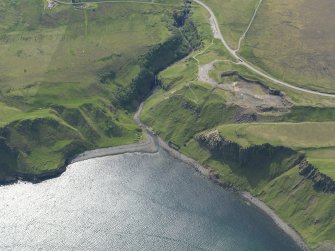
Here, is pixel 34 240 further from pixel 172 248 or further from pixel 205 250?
pixel 205 250

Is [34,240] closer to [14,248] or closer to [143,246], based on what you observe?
[14,248]

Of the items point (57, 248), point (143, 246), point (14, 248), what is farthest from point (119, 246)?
point (14, 248)

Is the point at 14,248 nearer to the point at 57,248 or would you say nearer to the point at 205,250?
the point at 57,248

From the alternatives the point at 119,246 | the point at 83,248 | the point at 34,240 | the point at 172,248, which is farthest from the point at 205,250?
the point at 34,240

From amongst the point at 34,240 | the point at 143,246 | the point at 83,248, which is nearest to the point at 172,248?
the point at 143,246

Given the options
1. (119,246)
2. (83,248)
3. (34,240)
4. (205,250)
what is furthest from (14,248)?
(205,250)
